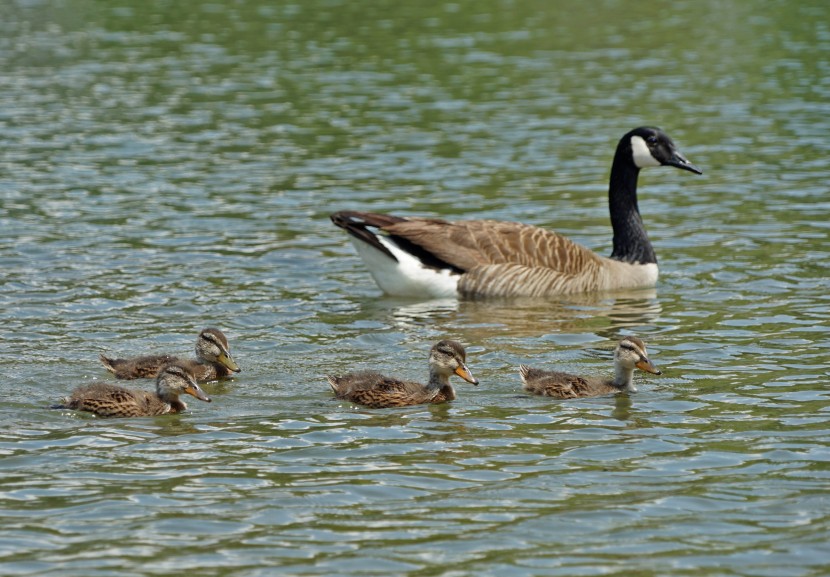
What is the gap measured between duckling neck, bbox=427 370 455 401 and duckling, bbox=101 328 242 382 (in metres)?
1.93

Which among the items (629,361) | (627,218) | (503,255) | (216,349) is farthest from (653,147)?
(216,349)

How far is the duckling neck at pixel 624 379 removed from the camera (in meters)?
13.2

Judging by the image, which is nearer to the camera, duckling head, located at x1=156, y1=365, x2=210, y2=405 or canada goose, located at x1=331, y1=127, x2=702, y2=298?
duckling head, located at x1=156, y1=365, x2=210, y2=405

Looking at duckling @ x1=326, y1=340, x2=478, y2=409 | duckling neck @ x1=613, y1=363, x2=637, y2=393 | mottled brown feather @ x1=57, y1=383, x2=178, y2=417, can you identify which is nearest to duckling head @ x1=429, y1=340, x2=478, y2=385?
duckling @ x1=326, y1=340, x2=478, y2=409

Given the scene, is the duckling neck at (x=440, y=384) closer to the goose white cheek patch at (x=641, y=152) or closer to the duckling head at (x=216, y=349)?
the duckling head at (x=216, y=349)

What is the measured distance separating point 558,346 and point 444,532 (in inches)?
232

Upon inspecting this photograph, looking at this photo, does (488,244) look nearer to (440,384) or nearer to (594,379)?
(594,379)

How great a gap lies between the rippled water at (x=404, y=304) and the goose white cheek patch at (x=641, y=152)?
137 cm

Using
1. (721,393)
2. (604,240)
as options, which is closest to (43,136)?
(604,240)

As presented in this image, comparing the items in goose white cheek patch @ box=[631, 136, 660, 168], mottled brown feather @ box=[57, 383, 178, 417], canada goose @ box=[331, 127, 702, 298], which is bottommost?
mottled brown feather @ box=[57, 383, 178, 417]

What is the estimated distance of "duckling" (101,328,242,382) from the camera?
45.3 feet

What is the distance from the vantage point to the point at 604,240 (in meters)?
21.2

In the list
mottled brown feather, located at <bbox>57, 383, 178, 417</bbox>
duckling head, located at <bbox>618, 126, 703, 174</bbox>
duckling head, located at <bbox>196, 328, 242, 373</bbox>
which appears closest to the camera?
mottled brown feather, located at <bbox>57, 383, 178, 417</bbox>

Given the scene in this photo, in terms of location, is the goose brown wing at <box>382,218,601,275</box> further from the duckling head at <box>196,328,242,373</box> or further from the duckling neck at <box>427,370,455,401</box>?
the duckling neck at <box>427,370,455,401</box>
